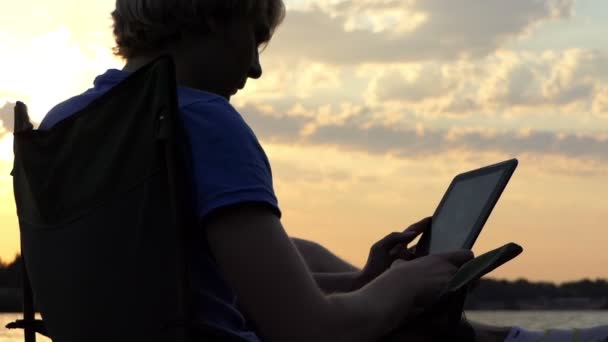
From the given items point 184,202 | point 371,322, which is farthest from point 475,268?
point 184,202

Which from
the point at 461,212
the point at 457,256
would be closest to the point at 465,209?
the point at 461,212

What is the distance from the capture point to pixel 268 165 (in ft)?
5.29

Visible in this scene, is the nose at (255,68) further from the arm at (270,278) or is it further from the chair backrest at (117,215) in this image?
the arm at (270,278)

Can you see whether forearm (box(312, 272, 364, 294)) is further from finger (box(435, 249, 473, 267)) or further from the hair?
the hair

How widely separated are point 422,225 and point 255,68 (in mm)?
747

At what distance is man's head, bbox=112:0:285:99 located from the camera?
5.91 ft

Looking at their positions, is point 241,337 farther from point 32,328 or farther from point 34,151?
point 32,328

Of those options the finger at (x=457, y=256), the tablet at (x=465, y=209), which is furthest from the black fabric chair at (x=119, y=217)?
the tablet at (x=465, y=209)

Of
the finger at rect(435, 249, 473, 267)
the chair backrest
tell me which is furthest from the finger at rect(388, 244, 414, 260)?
the chair backrest

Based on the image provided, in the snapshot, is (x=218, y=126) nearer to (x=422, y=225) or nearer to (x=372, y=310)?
(x=372, y=310)

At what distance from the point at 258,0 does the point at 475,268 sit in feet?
2.32

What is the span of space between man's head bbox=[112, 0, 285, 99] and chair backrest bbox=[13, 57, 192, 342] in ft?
0.68

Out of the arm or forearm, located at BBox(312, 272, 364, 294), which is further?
forearm, located at BBox(312, 272, 364, 294)

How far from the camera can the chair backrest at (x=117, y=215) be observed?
157 cm
